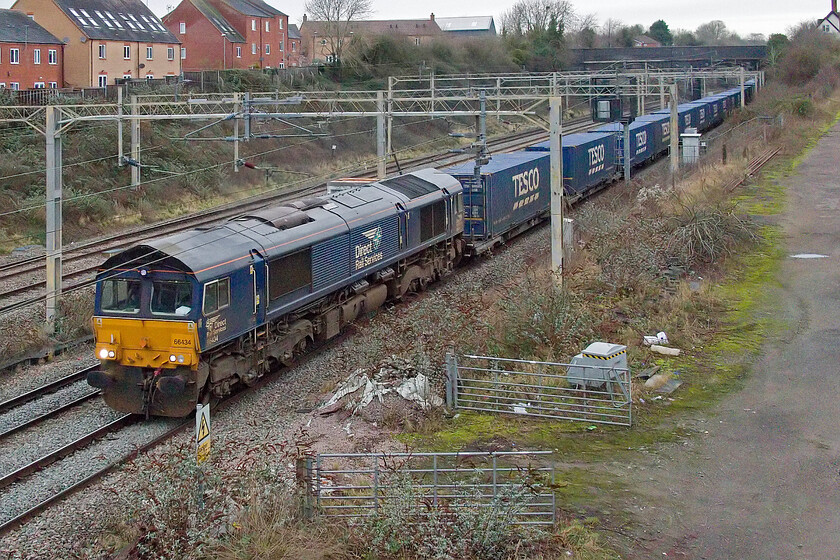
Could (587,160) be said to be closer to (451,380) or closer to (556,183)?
(556,183)

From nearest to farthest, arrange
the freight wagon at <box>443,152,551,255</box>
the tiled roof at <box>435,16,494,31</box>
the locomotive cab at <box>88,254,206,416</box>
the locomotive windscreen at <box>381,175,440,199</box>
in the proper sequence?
the locomotive cab at <box>88,254,206,416</box>
the locomotive windscreen at <box>381,175,440,199</box>
the freight wagon at <box>443,152,551,255</box>
the tiled roof at <box>435,16,494,31</box>

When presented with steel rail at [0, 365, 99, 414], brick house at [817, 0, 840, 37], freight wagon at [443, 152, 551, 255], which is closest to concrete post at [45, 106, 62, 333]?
steel rail at [0, 365, 99, 414]

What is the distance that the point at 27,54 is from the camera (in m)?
49.8

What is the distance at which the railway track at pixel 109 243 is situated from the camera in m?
23.1

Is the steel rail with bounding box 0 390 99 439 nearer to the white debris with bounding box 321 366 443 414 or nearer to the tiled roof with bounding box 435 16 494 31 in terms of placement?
the white debris with bounding box 321 366 443 414

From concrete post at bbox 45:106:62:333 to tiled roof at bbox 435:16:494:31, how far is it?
116m

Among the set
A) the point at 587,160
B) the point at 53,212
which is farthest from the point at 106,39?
the point at 53,212

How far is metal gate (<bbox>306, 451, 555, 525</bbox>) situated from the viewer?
9938 millimetres

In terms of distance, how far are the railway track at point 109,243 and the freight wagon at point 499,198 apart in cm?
1000

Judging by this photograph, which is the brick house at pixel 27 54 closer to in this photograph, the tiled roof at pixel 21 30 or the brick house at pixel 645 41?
the tiled roof at pixel 21 30

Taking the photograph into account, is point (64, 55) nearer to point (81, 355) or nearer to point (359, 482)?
point (81, 355)

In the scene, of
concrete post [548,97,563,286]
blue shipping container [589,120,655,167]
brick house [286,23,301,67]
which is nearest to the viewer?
concrete post [548,97,563,286]

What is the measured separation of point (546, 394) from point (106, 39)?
47.2 metres

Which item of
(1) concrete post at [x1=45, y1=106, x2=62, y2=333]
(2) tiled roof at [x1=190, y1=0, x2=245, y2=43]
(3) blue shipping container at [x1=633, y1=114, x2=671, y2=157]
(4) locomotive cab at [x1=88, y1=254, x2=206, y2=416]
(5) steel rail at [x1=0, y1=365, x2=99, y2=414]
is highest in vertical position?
(2) tiled roof at [x1=190, y1=0, x2=245, y2=43]
